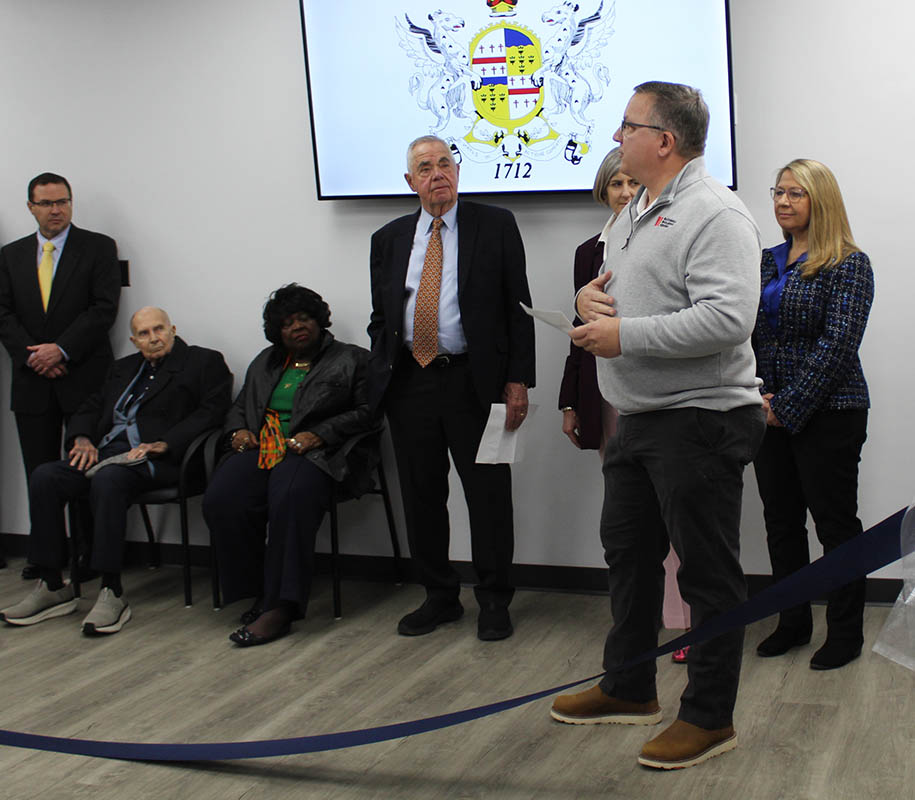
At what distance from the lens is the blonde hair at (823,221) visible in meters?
3.02

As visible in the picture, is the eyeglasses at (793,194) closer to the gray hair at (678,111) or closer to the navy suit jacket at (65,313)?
the gray hair at (678,111)

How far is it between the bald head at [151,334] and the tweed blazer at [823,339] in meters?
2.39

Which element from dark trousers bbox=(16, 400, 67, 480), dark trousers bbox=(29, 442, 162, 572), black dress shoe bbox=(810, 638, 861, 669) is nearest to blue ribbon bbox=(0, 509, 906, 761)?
black dress shoe bbox=(810, 638, 861, 669)

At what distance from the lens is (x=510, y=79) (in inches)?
151

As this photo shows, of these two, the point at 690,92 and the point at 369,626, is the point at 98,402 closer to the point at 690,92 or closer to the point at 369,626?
the point at 369,626

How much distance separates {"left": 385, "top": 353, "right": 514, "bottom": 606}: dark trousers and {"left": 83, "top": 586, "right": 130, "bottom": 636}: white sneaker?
3.66 feet

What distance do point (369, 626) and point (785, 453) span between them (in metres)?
1.55

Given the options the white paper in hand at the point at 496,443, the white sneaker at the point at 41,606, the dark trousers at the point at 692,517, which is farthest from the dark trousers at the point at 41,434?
the dark trousers at the point at 692,517

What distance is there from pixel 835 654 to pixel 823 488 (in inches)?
19.3

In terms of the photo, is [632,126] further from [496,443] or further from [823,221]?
[496,443]

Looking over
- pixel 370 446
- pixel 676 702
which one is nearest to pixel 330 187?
pixel 370 446

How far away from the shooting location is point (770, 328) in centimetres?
314

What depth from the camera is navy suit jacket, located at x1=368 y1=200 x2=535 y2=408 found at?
3445mm

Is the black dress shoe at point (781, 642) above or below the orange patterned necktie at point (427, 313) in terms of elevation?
below
